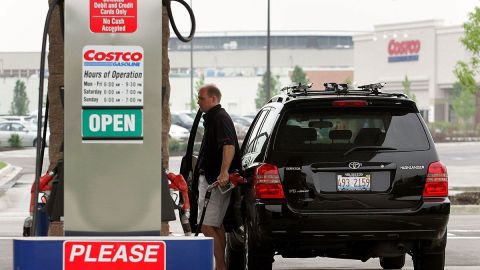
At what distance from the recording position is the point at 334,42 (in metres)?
155

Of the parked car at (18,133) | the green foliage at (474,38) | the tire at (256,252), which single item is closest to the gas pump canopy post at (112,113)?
the tire at (256,252)

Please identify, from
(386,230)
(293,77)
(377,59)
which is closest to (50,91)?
(386,230)

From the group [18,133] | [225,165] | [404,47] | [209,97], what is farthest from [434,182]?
[404,47]

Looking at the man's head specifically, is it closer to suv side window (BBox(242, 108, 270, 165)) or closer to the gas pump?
suv side window (BBox(242, 108, 270, 165))

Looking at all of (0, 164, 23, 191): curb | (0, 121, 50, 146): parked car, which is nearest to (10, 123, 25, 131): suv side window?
(0, 121, 50, 146): parked car

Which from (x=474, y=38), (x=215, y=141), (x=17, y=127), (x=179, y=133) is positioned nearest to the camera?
(x=215, y=141)

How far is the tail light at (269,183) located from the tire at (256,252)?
34cm

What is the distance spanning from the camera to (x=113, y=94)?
24.5ft

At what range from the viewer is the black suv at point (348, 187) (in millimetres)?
10906

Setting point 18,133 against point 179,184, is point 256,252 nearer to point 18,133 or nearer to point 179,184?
point 179,184

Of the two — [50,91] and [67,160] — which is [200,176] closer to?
[50,91]

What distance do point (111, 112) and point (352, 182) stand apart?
12.9 feet

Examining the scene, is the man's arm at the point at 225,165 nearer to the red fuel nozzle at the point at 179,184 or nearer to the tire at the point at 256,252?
the tire at the point at 256,252

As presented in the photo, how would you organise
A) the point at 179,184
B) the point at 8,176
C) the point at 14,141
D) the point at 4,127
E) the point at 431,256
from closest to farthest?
1. the point at 179,184
2. the point at 431,256
3. the point at 8,176
4. the point at 14,141
5. the point at 4,127
